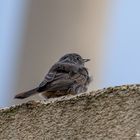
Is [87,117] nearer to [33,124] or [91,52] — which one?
[33,124]

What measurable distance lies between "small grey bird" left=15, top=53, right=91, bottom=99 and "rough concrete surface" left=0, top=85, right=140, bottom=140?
1310 mm

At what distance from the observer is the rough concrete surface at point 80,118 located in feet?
4.22

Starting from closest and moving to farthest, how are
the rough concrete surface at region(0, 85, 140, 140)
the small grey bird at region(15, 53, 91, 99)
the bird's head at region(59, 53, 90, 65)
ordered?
the rough concrete surface at region(0, 85, 140, 140)
the small grey bird at region(15, 53, 91, 99)
the bird's head at region(59, 53, 90, 65)

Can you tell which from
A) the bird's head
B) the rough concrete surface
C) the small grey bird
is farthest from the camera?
the bird's head

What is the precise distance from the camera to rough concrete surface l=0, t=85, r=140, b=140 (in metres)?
1.29

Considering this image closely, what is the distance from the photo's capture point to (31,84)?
A: 3.25 meters

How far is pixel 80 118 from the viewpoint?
135cm

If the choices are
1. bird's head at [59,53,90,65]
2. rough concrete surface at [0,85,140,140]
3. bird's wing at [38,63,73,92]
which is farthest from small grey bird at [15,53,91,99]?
rough concrete surface at [0,85,140,140]

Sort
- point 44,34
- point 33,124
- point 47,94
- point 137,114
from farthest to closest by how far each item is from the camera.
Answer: point 44,34, point 47,94, point 33,124, point 137,114

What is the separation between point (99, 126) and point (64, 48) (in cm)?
193

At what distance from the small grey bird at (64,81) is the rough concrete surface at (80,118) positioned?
4.30ft

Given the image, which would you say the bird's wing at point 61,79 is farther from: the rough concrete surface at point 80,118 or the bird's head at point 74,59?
the rough concrete surface at point 80,118

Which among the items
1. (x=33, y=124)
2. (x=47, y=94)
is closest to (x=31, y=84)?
(x=47, y=94)

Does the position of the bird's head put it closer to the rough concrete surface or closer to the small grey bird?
the small grey bird
